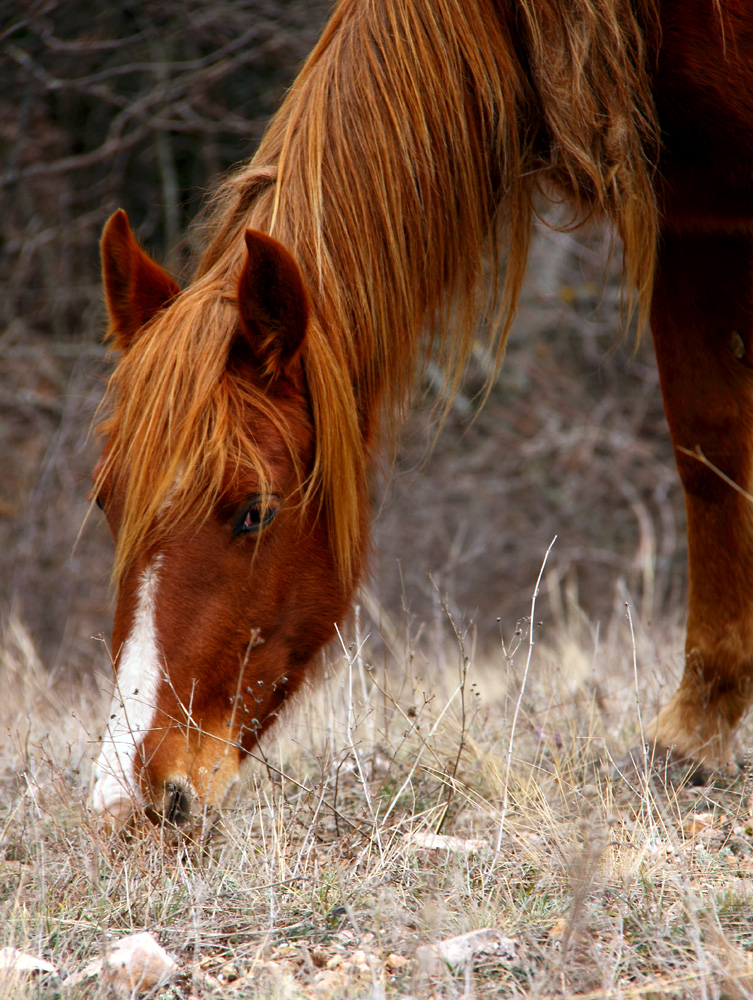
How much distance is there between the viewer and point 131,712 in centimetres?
183

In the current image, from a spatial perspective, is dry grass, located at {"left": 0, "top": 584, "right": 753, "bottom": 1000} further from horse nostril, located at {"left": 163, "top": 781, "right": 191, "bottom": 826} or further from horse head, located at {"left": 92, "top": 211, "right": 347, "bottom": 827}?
horse head, located at {"left": 92, "top": 211, "right": 347, "bottom": 827}

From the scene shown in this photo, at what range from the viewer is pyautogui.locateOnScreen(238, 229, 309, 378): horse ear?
1907 millimetres

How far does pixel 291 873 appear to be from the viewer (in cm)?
187

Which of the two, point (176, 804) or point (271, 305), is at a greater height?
point (271, 305)

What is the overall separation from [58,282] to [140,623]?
225 inches

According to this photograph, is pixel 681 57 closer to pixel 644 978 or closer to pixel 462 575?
pixel 644 978

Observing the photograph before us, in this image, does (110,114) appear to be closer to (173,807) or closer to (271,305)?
(271,305)

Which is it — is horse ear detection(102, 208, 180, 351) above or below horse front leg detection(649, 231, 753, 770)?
above

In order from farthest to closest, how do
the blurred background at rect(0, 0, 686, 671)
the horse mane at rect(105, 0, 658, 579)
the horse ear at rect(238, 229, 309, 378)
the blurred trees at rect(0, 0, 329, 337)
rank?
1. the blurred background at rect(0, 0, 686, 671)
2. the blurred trees at rect(0, 0, 329, 337)
3. the horse mane at rect(105, 0, 658, 579)
4. the horse ear at rect(238, 229, 309, 378)

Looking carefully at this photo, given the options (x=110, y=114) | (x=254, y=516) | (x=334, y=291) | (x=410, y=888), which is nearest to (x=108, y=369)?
(x=110, y=114)

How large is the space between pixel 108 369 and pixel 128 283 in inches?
181

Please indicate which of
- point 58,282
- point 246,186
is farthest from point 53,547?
point 246,186

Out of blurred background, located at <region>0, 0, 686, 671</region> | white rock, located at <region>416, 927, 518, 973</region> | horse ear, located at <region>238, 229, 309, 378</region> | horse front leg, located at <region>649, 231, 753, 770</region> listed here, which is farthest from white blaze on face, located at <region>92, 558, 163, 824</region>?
blurred background, located at <region>0, 0, 686, 671</region>

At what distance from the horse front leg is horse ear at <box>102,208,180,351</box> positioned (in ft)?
4.68
